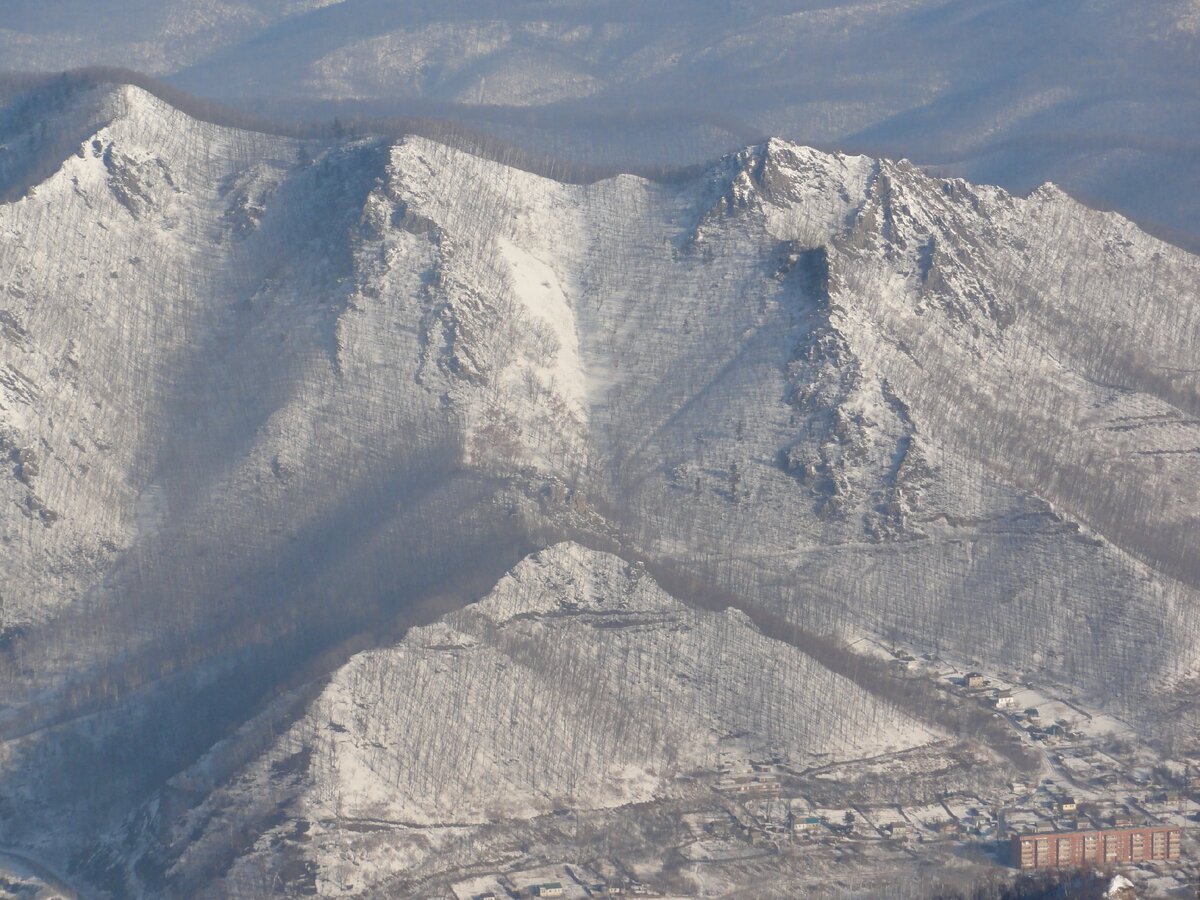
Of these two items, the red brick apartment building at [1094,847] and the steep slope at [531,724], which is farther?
the red brick apartment building at [1094,847]

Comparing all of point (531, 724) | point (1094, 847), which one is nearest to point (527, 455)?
point (531, 724)

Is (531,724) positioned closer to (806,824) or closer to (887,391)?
(806,824)

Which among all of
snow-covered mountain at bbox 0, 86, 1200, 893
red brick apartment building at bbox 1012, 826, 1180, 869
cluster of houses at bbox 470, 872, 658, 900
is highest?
snow-covered mountain at bbox 0, 86, 1200, 893

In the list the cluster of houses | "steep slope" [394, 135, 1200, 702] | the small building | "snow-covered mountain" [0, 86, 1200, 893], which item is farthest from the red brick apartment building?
the cluster of houses

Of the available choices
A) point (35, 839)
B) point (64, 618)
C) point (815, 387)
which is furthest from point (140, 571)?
point (815, 387)

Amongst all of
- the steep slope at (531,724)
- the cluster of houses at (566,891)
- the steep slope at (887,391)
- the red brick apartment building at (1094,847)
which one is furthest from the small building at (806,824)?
the steep slope at (887,391)

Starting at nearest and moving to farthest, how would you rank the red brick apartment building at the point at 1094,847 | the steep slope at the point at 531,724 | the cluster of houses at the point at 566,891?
the cluster of houses at the point at 566,891 → the steep slope at the point at 531,724 → the red brick apartment building at the point at 1094,847

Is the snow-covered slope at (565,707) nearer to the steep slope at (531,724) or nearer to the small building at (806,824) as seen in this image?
the steep slope at (531,724)

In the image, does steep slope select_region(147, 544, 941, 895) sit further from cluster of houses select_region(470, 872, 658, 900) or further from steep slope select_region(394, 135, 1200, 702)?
steep slope select_region(394, 135, 1200, 702)
